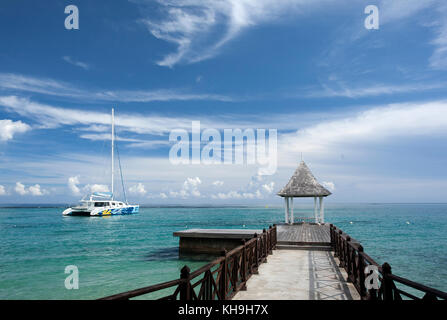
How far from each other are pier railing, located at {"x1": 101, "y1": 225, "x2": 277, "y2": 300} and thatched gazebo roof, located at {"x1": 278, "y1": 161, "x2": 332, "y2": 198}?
34.5 feet

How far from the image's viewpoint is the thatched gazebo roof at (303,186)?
21.6 m

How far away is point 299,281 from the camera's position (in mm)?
8188

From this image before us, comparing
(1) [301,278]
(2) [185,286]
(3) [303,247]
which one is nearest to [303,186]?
(3) [303,247]

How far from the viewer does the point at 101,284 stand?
14.9m

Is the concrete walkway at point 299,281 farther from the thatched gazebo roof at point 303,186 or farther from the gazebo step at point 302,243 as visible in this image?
the thatched gazebo roof at point 303,186

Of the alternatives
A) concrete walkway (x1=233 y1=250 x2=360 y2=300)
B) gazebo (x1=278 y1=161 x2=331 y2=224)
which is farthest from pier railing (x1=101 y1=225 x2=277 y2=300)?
gazebo (x1=278 y1=161 x2=331 y2=224)

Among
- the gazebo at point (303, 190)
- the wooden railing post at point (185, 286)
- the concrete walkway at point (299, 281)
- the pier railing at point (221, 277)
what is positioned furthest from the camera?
the gazebo at point (303, 190)

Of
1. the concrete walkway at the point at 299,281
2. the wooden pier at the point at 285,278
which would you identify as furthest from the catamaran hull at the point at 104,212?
the concrete walkway at the point at 299,281

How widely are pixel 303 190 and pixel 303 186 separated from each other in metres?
0.51

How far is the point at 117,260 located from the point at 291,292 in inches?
682

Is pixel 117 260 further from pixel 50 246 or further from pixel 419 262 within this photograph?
pixel 419 262

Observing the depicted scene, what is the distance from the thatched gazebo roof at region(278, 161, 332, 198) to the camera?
21625mm
